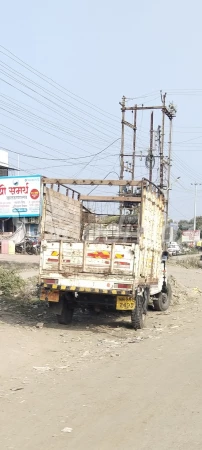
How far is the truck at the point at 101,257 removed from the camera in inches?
413

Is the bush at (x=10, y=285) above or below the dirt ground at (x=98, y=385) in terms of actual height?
above

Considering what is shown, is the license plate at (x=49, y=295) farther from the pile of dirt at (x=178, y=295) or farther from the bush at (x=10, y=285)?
the pile of dirt at (x=178, y=295)

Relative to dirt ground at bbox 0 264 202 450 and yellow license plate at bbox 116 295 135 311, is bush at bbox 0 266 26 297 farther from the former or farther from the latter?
yellow license plate at bbox 116 295 135 311

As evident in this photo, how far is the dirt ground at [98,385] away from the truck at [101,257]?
2.23 ft

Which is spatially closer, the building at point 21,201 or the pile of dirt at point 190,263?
the building at point 21,201

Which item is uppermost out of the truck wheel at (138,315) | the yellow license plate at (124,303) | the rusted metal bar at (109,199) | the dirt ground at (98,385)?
the rusted metal bar at (109,199)

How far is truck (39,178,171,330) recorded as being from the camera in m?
10.5

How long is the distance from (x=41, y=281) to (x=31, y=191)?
27.2 m

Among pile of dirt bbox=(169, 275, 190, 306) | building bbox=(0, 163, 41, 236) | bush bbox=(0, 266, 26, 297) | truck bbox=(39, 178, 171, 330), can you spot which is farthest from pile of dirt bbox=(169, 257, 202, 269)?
truck bbox=(39, 178, 171, 330)

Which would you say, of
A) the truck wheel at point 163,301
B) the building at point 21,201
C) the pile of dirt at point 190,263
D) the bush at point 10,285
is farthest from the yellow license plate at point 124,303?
the pile of dirt at point 190,263

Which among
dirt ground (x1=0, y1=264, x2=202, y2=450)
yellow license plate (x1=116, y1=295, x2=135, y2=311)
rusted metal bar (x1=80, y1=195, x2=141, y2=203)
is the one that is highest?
rusted metal bar (x1=80, y1=195, x2=141, y2=203)

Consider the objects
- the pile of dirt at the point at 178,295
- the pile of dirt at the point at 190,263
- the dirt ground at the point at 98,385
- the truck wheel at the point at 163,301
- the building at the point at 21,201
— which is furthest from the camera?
the pile of dirt at the point at 190,263

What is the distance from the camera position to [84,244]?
35.2 ft

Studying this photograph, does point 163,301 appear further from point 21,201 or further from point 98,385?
point 21,201
